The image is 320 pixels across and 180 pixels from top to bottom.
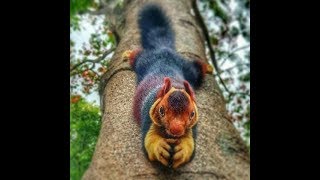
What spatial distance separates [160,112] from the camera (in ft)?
5.98

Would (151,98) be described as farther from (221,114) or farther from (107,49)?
(107,49)

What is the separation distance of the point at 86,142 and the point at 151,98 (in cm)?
46

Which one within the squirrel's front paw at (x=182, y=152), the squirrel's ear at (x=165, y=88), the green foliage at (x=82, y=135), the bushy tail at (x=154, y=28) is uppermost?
the bushy tail at (x=154, y=28)

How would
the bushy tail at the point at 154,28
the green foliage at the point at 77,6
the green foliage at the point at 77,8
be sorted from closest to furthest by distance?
the bushy tail at the point at 154,28 → the green foliage at the point at 77,8 → the green foliage at the point at 77,6

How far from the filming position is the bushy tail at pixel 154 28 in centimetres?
257

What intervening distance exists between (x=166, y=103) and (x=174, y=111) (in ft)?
0.15

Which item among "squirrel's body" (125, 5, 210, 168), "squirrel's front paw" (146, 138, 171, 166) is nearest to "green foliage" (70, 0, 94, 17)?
"squirrel's body" (125, 5, 210, 168)

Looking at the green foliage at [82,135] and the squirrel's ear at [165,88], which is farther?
the green foliage at [82,135]

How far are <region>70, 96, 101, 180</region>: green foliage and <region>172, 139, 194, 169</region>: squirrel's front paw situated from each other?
501 millimetres

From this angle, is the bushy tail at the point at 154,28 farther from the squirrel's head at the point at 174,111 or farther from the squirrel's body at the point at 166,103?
the squirrel's head at the point at 174,111

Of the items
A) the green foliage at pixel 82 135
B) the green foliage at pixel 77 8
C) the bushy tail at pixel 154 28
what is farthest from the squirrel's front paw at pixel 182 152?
the green foliage at pixel 77 8

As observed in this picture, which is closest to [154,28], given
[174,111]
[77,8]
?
[77,8]

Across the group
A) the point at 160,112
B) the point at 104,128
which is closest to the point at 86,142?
the point at 104,128

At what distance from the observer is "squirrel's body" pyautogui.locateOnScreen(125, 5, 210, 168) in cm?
179
